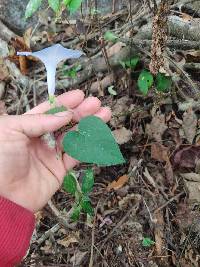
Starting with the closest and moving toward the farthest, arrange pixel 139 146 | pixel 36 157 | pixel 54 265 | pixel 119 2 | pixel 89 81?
pixel 36 157 < pixel 54 265 < pixel 139 146 < pixel 89 81 < pixel 119 2

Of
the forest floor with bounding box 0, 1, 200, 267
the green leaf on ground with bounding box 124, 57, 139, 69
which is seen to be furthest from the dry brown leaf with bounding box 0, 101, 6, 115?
the green leaf on ground with bounding box 124, 57, 139, 69

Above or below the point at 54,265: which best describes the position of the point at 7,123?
above

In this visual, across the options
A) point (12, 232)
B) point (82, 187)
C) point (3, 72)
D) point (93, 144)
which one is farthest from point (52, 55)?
point (3, 72)

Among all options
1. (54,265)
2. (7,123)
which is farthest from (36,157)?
(54,265)

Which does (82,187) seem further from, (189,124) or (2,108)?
(2,108)

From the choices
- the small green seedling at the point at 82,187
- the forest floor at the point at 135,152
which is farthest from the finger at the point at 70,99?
the forest floor at the point at 135,152

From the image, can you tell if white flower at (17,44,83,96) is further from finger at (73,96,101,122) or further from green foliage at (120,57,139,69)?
green foliage at (120,57,139,69)

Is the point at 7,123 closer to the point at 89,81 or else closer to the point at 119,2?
the point at 89,81

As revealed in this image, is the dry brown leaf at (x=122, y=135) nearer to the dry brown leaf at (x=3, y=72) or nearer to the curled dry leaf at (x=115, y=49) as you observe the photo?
the curled dry leaf at (x=115, y=49)
